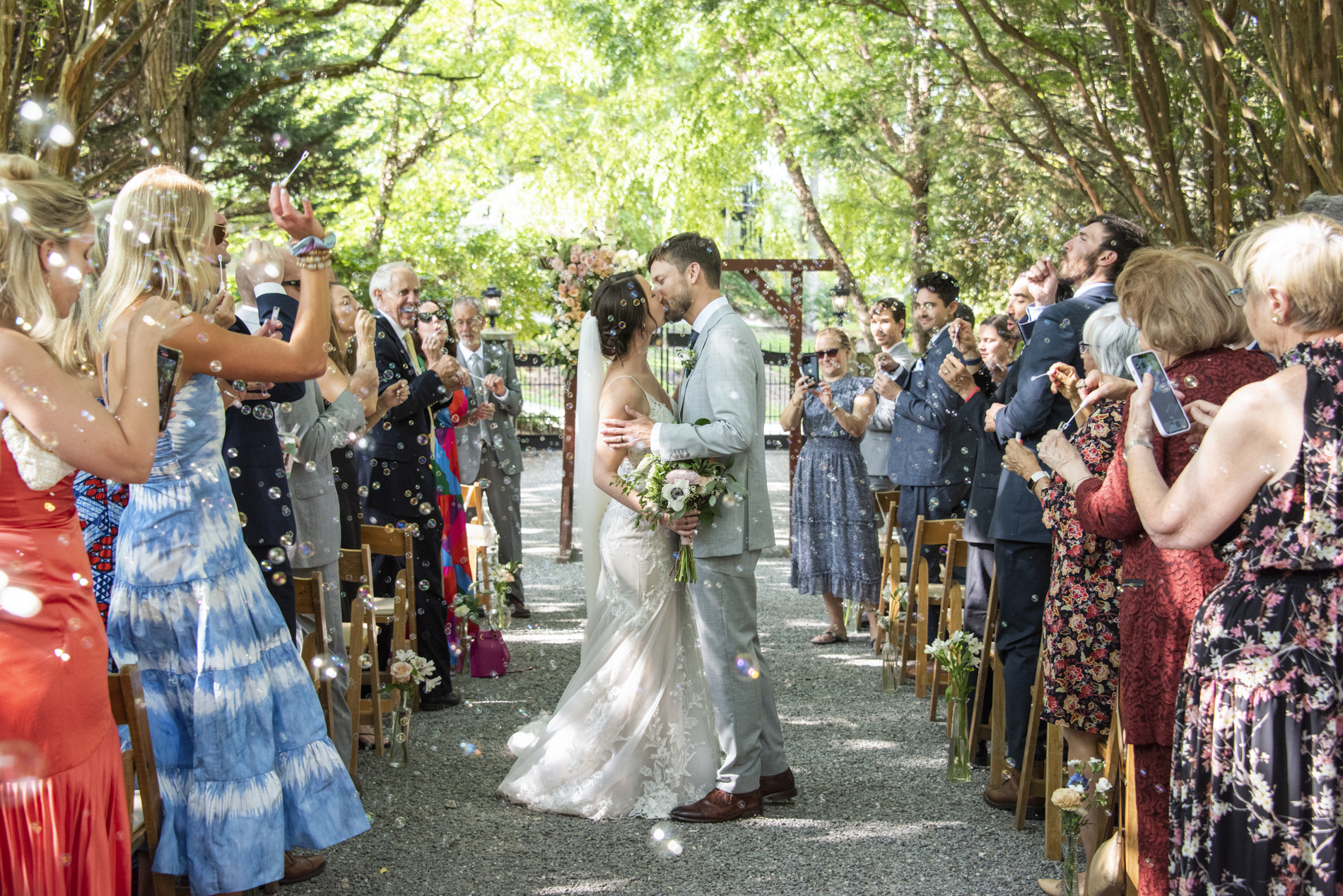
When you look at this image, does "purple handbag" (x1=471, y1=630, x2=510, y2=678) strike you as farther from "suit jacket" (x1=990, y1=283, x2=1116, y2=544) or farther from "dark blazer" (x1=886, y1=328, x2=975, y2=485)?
"suit jacket" (x1=990, y1=283, x2=1116, y2=544)

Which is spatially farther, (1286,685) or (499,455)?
(499,455)

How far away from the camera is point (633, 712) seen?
15.0 feet

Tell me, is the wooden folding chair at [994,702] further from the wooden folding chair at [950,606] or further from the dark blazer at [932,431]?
the dark blazer at [932,431]

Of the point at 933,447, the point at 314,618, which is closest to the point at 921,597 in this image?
the point at 933,447

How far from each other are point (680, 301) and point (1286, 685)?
278cm

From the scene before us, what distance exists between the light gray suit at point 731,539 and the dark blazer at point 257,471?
4.82 feet

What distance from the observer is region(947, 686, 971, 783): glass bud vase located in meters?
4.98

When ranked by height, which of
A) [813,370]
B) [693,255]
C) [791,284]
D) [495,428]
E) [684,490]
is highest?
[791,284]

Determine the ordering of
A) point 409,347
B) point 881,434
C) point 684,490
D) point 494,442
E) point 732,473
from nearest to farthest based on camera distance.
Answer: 1. point 684,490
2. point 732,473
3. point 409,347
4. point 881,434
5. point 494,442

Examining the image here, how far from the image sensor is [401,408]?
5836 millimetres

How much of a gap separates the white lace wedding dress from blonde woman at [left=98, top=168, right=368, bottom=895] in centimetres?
153

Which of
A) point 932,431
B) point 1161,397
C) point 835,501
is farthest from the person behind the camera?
point 835,501

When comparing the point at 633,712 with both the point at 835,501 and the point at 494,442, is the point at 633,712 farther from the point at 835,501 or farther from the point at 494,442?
the point at 494,442

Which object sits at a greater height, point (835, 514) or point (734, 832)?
point (835, 514)
